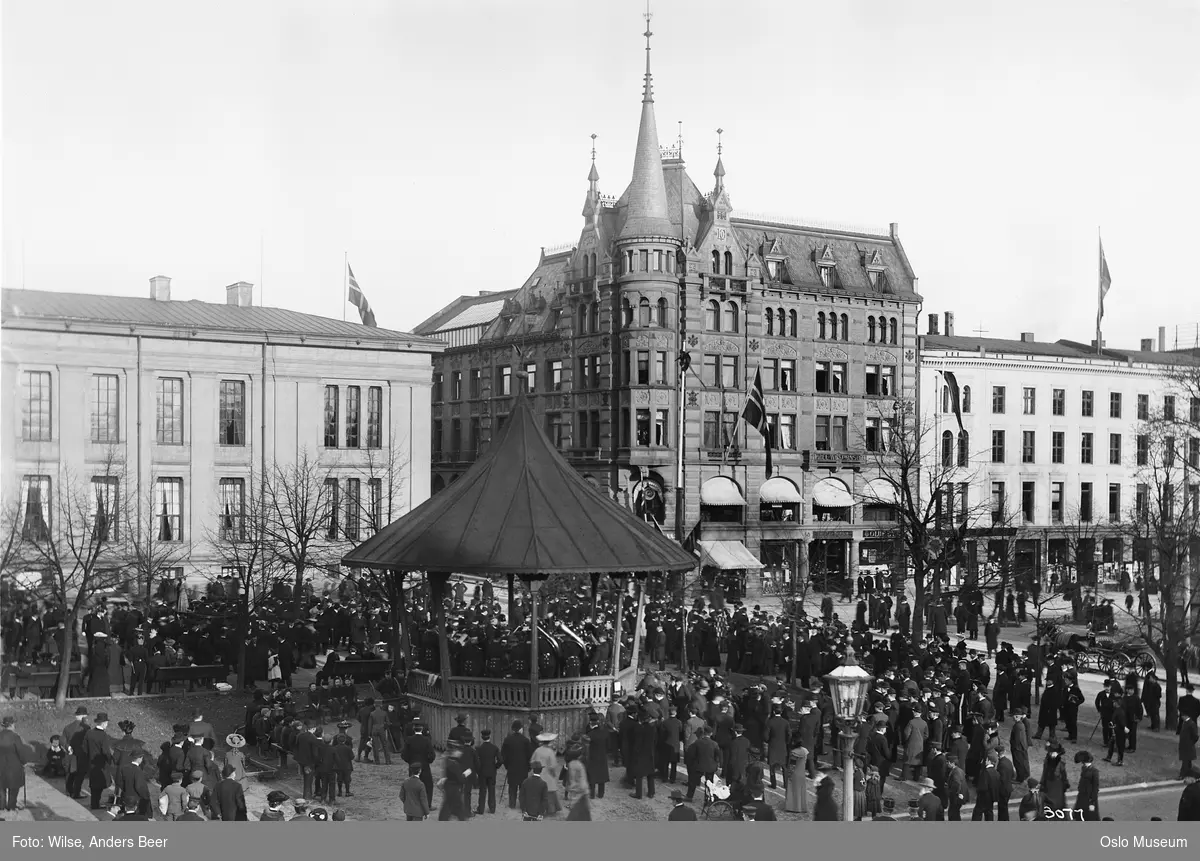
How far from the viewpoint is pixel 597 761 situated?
22.4 metres

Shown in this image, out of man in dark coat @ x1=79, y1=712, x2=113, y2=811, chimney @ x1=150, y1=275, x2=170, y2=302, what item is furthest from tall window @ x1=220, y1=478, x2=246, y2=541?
man in dark coat @ x1=79, y1=712, x2=113, y2=811

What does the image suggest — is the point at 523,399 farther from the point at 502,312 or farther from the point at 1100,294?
the point at 502,312

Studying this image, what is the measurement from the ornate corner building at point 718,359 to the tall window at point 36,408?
88.7 ft

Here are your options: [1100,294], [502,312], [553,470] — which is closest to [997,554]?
[1100,294]

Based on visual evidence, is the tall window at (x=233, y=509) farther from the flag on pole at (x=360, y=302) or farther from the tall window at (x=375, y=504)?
the flag on pole at (x=360, y=302)

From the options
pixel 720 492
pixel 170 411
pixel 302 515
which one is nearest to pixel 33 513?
pixel 302 515

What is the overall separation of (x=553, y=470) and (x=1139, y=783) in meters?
13.4

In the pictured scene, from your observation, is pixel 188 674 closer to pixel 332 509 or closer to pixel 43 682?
pixel 43 682

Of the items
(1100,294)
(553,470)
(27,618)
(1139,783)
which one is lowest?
(1139,783)

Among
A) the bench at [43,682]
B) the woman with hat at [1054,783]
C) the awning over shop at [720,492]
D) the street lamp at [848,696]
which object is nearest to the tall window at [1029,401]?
the awning over shop at [720,492]

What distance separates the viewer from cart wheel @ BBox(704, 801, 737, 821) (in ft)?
63.8

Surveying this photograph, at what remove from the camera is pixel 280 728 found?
23.7 metres

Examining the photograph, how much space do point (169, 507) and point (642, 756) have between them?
27.8 metres

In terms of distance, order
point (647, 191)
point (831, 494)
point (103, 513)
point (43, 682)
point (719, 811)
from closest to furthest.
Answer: point (719, 811) → point (43, 682) → point (103, 513) → point (647, 191) → point (831, 494)
